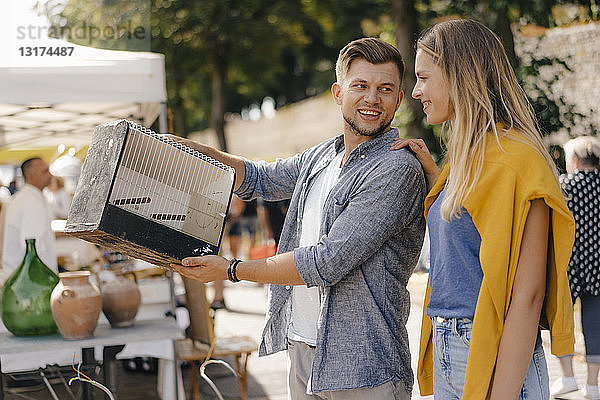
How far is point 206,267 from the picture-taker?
2.38 meters

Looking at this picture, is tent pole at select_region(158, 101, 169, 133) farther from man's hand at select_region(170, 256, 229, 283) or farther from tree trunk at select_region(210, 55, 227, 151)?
tree trunk at select_region(210, 55, 227, 151)

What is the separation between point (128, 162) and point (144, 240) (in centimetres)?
27

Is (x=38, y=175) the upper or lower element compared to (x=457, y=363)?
upper

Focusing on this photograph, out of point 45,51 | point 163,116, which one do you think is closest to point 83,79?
point 45,51

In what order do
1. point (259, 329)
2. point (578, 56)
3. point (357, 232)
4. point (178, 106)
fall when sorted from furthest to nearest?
→ point (178, 106) < point (578, 56) < point (259, 329) < point (357, 232)

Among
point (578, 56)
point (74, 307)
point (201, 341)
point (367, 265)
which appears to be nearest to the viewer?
point (367, 265)

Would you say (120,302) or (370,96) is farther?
(120,302)

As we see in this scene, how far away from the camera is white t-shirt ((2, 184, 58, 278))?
20.2 ft

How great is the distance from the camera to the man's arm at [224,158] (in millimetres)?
2676

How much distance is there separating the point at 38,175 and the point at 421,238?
5.05 meters

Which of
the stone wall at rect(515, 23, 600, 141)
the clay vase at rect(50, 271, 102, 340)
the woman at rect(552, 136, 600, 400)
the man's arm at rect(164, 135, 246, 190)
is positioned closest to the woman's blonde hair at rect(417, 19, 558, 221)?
the man's arm at rect(164, 135, 246, 190)

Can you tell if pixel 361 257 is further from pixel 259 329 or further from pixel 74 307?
pixel 259 329

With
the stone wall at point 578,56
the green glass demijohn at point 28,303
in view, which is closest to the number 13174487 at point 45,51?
the green glass demijohn at point 28,303

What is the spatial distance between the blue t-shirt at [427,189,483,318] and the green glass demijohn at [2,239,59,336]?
2.61m
